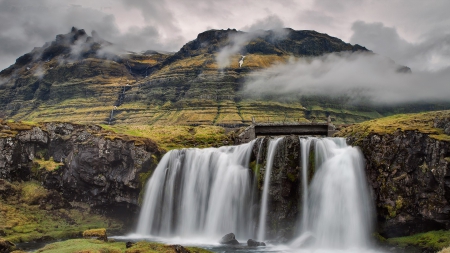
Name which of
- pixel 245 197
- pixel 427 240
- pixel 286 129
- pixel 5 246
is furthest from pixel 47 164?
pixel 427 240

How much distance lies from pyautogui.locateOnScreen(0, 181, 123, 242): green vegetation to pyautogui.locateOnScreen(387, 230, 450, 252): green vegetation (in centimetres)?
3938

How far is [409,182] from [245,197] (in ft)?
65.3

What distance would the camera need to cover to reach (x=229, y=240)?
41562 millimetres

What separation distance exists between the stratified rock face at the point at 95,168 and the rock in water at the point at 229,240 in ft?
60.7

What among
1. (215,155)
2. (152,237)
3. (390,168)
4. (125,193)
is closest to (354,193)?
(390,168)

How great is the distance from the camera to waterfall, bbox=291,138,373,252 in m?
38.4

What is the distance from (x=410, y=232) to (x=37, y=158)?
197ft

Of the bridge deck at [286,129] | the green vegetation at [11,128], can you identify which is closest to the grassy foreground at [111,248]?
the green vegetation at [11,128]

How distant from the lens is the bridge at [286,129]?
7047 cm

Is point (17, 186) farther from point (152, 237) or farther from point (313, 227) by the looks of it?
point (313, 227)

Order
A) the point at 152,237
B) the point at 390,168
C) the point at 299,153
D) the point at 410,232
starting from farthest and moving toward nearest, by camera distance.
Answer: the point at 152,237 → the point at 299,153 → the point at 390,168 → the point at 410,232

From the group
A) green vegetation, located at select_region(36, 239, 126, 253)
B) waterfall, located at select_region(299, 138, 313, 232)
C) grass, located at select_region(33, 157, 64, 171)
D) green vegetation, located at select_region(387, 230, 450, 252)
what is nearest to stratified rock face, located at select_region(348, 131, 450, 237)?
green vegetation, located at select_region(387, 230, 450, 252)

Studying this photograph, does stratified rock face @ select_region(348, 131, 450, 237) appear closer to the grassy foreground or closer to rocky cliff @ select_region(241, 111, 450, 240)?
rocky cliff @ select_region(241, 111, 450, 240)

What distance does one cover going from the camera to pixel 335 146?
150 ft
